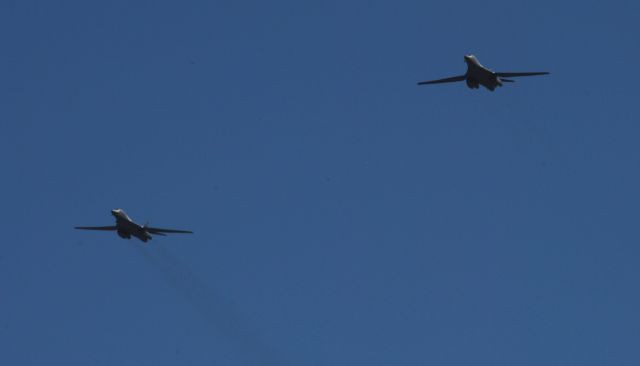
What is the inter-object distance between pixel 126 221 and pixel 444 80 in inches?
1539

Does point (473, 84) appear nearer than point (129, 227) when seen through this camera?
Yes

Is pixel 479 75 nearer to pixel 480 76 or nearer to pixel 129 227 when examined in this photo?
pixel 480 76

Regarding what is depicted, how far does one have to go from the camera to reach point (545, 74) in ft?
470

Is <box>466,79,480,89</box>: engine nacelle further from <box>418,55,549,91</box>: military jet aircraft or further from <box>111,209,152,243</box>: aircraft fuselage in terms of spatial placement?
<box>111,209,152,243</box>: aircraft fuselage

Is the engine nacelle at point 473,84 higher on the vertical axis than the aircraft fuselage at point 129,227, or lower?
higher

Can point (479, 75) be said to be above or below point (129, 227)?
above

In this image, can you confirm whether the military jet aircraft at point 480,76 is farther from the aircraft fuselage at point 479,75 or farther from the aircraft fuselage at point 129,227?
the aircraft fuselage at point 129,227

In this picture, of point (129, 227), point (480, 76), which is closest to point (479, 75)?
point (480, 76)

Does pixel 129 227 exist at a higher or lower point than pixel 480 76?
lower

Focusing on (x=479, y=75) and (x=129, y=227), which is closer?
(x=479, y=75)

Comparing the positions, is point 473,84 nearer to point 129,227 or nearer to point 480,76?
point 480,76

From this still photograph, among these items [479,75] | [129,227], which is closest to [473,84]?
[479,75]

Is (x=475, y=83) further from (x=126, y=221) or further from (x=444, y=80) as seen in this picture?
(x=126, y=221)

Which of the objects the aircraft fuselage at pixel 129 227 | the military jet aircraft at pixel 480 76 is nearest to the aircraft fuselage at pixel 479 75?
the military jet aircraft at pixel 480 76
